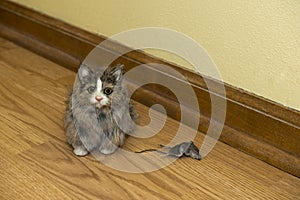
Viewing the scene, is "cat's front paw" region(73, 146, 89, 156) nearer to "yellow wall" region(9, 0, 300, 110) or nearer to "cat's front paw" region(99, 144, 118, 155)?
"cat's front paw" region(99, 144, 118, 155)

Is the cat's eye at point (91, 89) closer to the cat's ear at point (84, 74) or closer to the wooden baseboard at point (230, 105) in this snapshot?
the cat's ear at point (84, 74)

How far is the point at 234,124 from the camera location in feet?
3.85

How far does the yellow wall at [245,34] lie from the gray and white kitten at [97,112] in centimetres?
28

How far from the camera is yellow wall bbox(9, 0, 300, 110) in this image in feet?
3.30

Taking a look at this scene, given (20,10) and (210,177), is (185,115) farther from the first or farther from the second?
(20,10)

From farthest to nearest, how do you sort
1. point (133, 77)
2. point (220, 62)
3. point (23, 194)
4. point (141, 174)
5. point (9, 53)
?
1. point (9, 53)
2. point (133, 77)
3. point (220, 62)
4. point (141, 174)
5. point (23, 194)

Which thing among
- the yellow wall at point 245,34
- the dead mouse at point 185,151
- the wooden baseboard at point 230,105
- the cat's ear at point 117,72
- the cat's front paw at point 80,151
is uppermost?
the yellow wall at point 245,34

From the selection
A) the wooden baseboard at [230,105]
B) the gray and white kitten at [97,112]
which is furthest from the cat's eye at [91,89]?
the wooden baseboard at [230,105]

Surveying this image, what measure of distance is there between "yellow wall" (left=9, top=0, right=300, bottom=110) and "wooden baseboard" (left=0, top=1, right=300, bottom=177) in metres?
0.04

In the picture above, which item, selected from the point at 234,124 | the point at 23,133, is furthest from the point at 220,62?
the point at 23,133

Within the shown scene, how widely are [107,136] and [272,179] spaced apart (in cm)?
45

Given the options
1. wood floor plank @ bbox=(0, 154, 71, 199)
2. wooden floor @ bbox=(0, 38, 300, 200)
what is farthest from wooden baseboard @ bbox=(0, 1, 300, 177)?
wood floor plank @ bbox=(0, 154, 71, 199)

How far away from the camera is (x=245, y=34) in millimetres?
1073

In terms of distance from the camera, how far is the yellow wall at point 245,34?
101 cm
